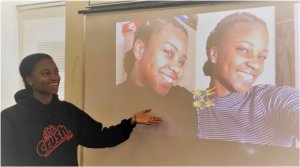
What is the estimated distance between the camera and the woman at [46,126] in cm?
154

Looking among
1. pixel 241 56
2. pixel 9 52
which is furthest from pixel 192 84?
pixel 9 52

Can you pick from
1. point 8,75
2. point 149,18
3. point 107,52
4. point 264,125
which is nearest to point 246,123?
point 264,125

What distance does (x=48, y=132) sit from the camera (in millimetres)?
1657

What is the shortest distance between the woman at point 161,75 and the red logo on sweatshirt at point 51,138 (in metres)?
0.35

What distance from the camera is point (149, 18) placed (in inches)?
70.4

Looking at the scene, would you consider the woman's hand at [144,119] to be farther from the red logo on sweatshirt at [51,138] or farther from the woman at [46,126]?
the red logo on sweatshirt at [51,138]

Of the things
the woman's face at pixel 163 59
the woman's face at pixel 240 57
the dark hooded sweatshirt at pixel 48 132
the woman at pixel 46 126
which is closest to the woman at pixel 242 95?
the woman's face at pixel 240 57

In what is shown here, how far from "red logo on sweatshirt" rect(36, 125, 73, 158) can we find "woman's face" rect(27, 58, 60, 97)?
0.64 ft

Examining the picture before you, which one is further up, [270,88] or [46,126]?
[270,88]

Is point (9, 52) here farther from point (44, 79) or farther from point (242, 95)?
point (242, 95)

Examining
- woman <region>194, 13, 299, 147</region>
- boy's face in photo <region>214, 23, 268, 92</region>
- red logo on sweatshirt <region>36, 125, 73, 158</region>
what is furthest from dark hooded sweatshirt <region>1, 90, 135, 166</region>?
boy's face in photo <region>214, 23, 268, 92</region>

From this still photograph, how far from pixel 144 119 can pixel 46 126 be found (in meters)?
0.53

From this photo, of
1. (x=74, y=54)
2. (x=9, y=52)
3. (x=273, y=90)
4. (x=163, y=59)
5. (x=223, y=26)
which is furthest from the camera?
(x=9, y=52)

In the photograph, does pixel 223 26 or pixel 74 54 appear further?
pixel 74 54
